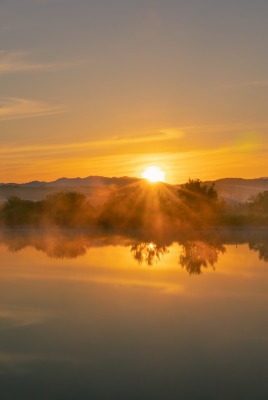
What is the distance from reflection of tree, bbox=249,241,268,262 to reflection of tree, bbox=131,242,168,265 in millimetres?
3246

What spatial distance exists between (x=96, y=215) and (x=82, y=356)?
25698 millimetres

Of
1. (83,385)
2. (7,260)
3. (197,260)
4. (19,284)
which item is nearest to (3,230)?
(7,260)

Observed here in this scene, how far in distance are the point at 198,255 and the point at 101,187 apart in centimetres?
7731

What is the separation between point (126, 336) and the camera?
9055mm

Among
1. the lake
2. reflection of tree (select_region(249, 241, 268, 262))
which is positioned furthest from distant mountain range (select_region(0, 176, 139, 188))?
the lake

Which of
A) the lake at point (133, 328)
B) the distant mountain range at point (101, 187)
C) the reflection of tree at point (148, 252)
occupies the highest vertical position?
the distant mountain range at point (101, 187)

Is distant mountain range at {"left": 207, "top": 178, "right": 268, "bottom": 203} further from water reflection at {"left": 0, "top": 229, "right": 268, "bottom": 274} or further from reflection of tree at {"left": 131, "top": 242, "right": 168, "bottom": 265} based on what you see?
reflection of tree at {"left": 131, "top": 242, "right": 168, "bottom": 265}

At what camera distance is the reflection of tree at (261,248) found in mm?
19969

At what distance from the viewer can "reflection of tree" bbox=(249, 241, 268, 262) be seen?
20.0 metres

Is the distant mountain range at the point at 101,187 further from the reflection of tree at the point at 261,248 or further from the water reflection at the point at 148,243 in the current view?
the reflection of tree at the point at 261,248

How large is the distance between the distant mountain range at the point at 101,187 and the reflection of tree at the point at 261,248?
45.6 m

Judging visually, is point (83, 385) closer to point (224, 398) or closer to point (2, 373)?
point (2, 373)

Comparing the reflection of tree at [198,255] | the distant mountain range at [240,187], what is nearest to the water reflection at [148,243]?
the reflection of tree at [198,255]

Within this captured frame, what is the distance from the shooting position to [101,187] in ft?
318
